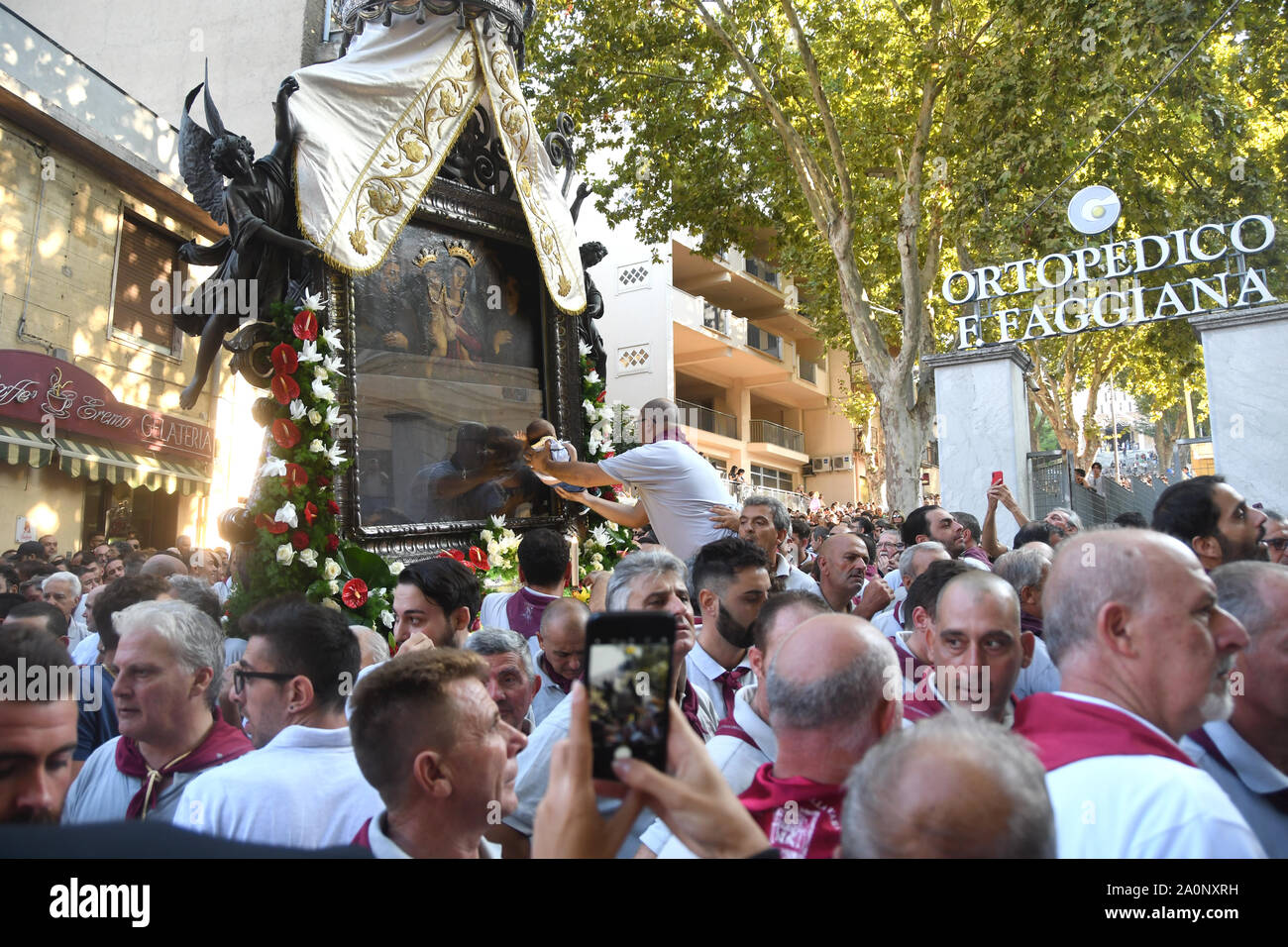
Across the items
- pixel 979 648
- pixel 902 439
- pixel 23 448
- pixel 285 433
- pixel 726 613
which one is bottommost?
pixel 979 648

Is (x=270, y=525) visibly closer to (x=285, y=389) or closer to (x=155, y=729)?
(x=285, y=389)

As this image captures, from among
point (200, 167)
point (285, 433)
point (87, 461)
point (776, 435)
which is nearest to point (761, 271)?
point (776, 435)

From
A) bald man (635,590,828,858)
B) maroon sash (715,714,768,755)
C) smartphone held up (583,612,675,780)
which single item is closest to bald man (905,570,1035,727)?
bald man (635,590,828,858)

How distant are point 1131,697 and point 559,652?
229 centimetres

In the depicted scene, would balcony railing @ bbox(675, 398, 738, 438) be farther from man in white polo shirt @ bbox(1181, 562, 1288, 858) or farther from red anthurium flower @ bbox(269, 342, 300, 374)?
man in white polo shirt @ bbox(1181, 562, 1288, 858)

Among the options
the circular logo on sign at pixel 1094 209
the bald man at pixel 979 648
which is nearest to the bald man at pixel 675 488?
the bald man at pixel 979 648

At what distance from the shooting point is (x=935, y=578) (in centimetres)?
377

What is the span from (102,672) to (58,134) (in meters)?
12.7

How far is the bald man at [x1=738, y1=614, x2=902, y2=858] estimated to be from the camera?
6.50 ft

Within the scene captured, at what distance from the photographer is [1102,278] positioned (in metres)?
11.9

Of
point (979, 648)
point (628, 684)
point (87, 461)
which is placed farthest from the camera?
point (87, 461)

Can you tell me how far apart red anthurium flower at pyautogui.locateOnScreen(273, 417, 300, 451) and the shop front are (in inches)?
302

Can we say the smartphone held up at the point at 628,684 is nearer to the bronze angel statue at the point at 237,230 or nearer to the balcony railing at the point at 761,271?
the bronze angel statue at the point at 237,230
